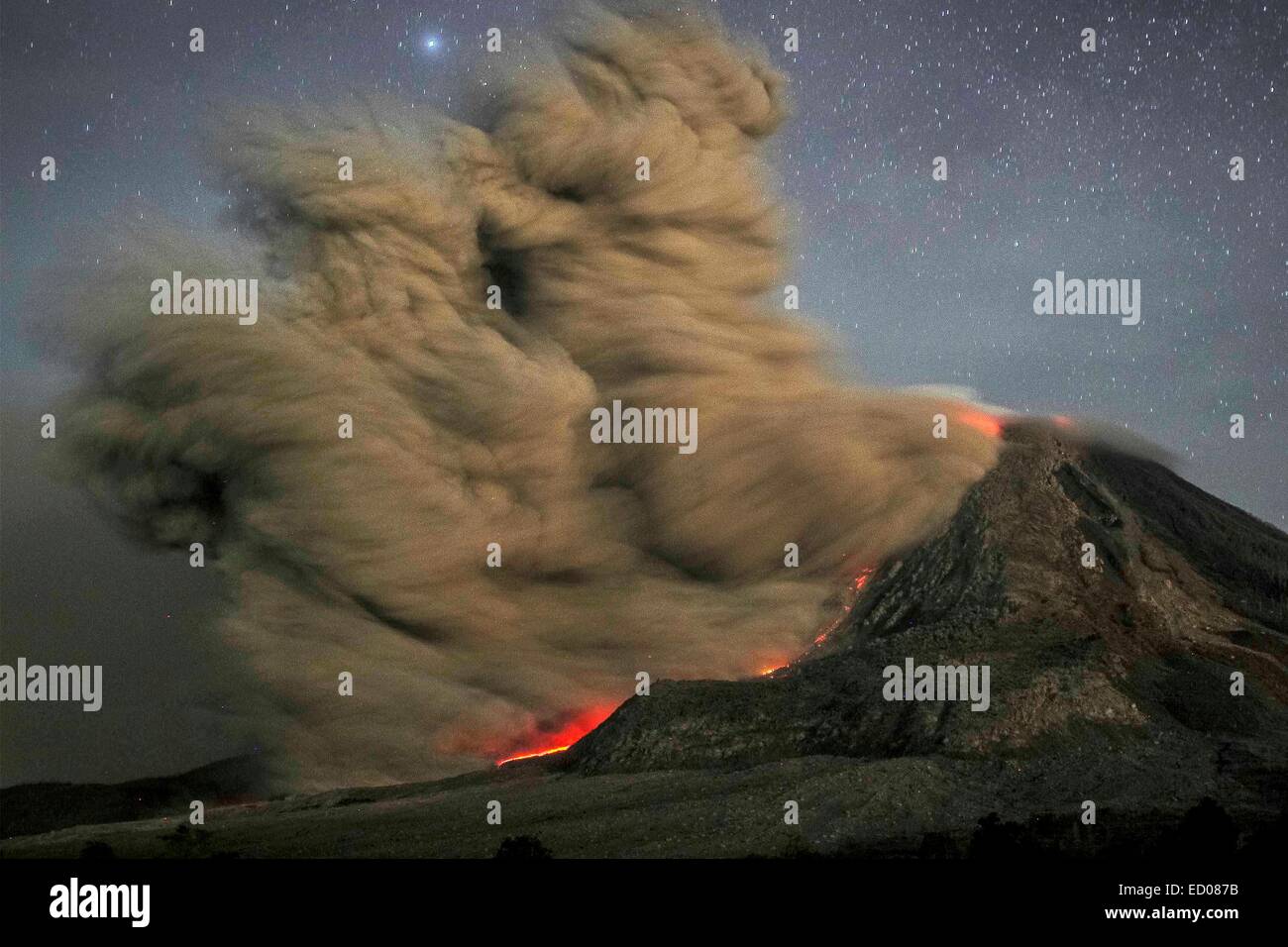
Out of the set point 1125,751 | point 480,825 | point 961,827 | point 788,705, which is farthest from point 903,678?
point 480,825

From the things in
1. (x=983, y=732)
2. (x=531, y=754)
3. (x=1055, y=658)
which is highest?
(x=1055, y=658)

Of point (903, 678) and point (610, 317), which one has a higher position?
point (610, 317)

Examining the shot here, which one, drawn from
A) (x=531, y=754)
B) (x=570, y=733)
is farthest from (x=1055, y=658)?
(x=531, y=754)

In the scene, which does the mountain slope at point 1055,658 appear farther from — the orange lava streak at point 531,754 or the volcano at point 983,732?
the orange lava streak at point 531,754

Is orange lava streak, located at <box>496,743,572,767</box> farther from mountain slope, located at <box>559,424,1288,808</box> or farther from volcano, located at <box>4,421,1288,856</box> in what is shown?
mountain slope, located at <box>559,424,1288,808</box>

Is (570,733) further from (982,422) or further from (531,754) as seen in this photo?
(982,422)

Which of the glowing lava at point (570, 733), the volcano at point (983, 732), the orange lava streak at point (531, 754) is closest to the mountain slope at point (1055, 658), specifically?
the volcano at point (983, 732)
